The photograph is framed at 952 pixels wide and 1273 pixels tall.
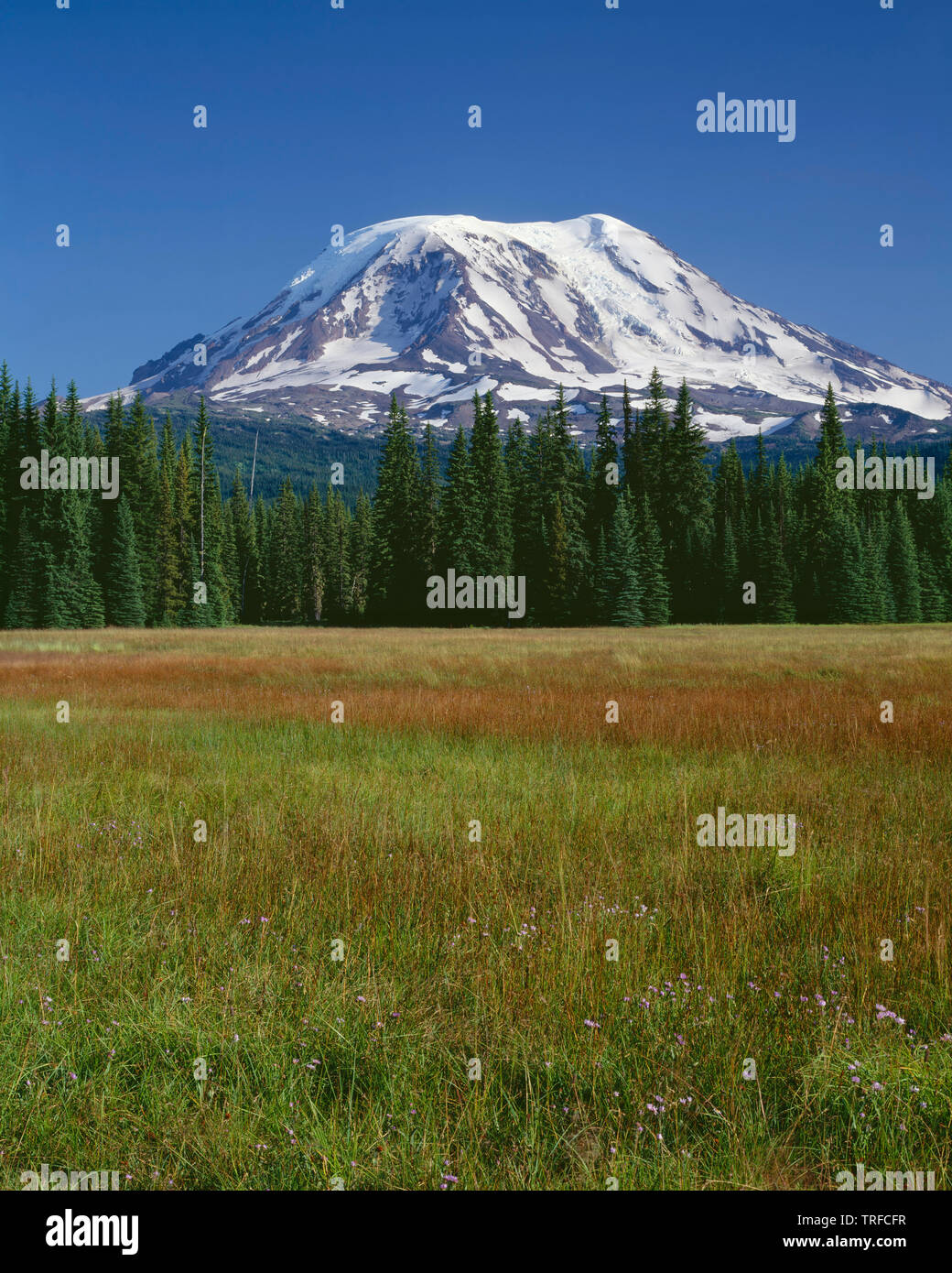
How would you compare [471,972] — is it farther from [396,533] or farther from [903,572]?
[903,572]

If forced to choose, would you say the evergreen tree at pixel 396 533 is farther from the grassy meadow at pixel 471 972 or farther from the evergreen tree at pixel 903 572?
the grassy meadow at pixel 471 972

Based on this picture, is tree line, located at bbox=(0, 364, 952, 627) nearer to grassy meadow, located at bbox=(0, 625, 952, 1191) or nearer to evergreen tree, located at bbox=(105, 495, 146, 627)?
evergreen tree, located at bbox=(105, 495, 146, 627)

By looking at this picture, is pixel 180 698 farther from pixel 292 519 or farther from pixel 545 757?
pixel 292 519

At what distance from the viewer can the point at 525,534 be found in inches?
2800

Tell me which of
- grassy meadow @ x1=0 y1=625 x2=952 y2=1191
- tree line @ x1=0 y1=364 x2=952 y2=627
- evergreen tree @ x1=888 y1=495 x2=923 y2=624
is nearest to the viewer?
grassy meadow @ x1=0 y1=625 x2=952 y2=1191

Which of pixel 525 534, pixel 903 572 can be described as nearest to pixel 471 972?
pixel 525 534

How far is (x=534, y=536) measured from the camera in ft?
229

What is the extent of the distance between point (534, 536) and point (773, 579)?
2079cm

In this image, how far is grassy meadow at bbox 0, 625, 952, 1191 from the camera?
2947mm

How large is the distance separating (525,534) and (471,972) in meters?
67.9

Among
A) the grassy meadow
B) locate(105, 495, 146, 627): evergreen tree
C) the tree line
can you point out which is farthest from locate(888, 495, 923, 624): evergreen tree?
the grassy meadow

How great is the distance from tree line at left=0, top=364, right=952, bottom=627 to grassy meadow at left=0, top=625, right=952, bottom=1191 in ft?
187
